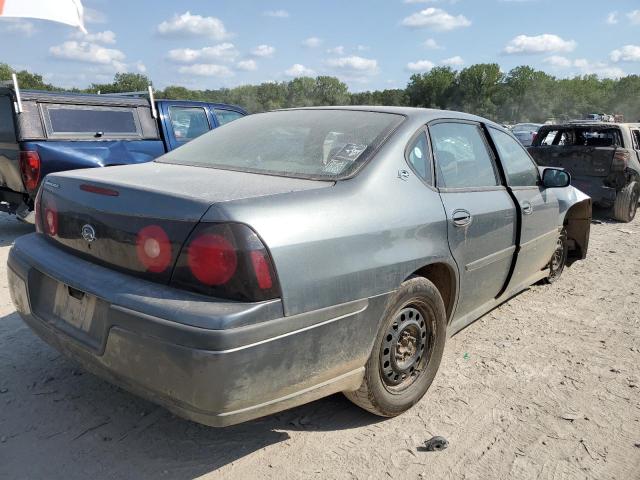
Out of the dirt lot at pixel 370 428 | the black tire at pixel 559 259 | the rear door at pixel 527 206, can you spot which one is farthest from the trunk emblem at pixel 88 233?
the black tire at pixel 559 259

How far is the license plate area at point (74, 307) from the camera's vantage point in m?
2.27

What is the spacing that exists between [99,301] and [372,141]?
1.54 m

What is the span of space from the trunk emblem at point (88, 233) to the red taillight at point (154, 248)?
32 centimetres

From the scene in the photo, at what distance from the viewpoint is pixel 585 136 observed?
9320mm

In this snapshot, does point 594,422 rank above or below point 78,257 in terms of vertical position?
below

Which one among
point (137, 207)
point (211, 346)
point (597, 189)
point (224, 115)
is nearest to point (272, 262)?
point (211, 346)

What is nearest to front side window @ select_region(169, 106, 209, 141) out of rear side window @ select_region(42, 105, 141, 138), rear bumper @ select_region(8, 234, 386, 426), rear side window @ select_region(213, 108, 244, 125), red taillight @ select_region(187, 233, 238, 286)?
rear side window @ select_region(213, 108, 244, 125)

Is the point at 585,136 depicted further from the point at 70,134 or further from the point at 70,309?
the point at 70,309

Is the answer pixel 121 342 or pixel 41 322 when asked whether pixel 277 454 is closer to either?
pixel 121 342

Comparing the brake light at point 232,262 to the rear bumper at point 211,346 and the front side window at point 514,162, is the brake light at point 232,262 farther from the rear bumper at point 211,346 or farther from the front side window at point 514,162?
the front side window at point 514,162

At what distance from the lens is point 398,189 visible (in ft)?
8.75

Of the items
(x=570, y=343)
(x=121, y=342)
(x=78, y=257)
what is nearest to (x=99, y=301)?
(x=121, y=342)

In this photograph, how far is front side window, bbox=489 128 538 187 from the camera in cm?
383

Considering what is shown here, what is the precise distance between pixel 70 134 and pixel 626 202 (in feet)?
27.9
